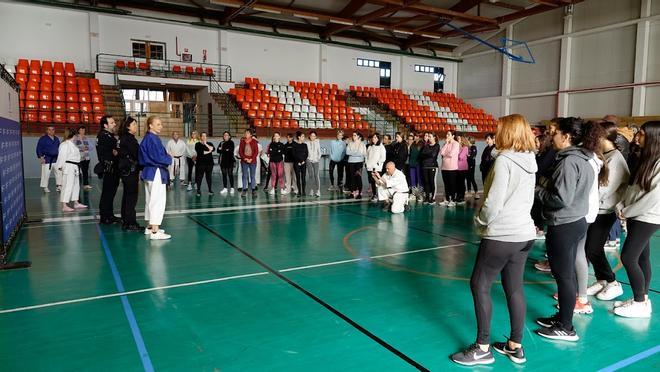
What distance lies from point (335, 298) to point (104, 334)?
78.2 inches

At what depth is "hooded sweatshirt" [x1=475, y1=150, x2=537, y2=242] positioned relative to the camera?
2842 mm

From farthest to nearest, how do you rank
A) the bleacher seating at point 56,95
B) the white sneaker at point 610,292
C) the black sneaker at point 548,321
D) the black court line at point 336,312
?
the bleacher seating at point 56,95
the white sneaker at point 610,292
the black sneaker at point 548,321
the black court line at point 336,312

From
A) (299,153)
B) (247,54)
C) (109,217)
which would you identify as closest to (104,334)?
(109,217)

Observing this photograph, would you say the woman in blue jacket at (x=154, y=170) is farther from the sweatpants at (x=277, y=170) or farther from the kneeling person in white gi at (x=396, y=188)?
the sweatpants at (x=277, y=170)

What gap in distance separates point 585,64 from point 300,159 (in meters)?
18.0

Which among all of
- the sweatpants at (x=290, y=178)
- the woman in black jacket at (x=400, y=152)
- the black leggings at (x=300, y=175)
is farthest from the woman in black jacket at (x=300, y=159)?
the woman in black jacket at (x=400, y=152)

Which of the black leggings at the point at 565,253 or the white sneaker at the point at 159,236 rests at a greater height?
the black leggings at the point at 565,253

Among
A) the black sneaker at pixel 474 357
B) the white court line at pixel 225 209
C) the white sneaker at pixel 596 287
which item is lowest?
the black sneaker at pixel 474 357

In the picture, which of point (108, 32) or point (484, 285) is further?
point (108, 32)

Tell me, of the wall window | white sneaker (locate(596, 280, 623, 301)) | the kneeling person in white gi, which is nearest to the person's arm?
white sneaker (locate(596, 280, 623, 301))

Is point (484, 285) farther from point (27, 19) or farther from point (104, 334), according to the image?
point (27, 19)

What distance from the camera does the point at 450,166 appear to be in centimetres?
1037

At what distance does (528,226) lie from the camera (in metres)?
2.89

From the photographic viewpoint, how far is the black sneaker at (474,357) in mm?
3045
